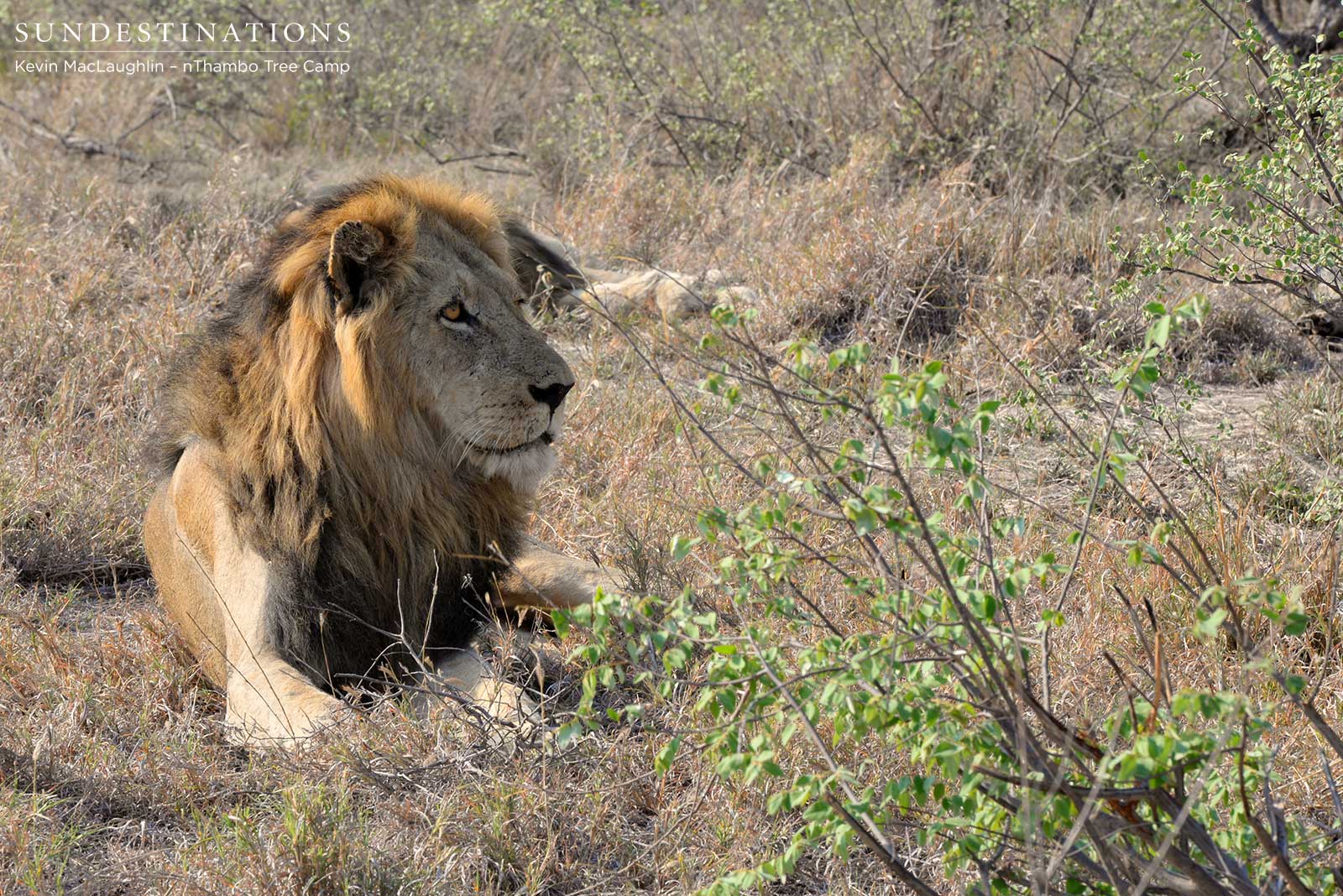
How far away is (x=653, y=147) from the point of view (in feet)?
27.7

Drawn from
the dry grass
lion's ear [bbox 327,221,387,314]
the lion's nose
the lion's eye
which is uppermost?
lion's ear [bbox 327,221,387,314]

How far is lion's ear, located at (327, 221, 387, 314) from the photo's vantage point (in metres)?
3.62

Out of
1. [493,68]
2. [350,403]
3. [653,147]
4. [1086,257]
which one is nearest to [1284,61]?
[1086,257]

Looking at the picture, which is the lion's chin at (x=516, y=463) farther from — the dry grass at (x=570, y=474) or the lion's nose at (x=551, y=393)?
the dry grass at (x=570, y=474)

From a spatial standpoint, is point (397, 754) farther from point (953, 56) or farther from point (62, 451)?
point (953, 56)

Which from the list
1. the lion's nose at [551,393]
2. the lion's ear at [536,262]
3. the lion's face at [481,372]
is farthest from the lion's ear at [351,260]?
the lion's ear at [536,262]

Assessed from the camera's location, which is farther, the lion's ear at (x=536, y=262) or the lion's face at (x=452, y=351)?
the lion's ear at (x=536, y=262)

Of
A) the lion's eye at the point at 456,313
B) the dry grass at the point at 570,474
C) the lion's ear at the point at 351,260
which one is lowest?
the dry grass at the point at 570,474

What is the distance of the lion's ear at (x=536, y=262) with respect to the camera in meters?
6.38

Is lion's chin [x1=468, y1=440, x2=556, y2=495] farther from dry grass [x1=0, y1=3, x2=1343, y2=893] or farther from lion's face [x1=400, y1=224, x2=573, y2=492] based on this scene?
dry grass [x1=0, y1=3, x2=1343, y2=893]

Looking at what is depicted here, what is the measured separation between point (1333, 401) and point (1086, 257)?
1654 millimetres

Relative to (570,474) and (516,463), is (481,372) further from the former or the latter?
(570,474)

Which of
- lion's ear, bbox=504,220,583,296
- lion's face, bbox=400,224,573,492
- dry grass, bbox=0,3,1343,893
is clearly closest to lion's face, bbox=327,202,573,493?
lion's face, bbox=400,224,573,492

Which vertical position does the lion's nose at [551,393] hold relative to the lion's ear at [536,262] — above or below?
above
